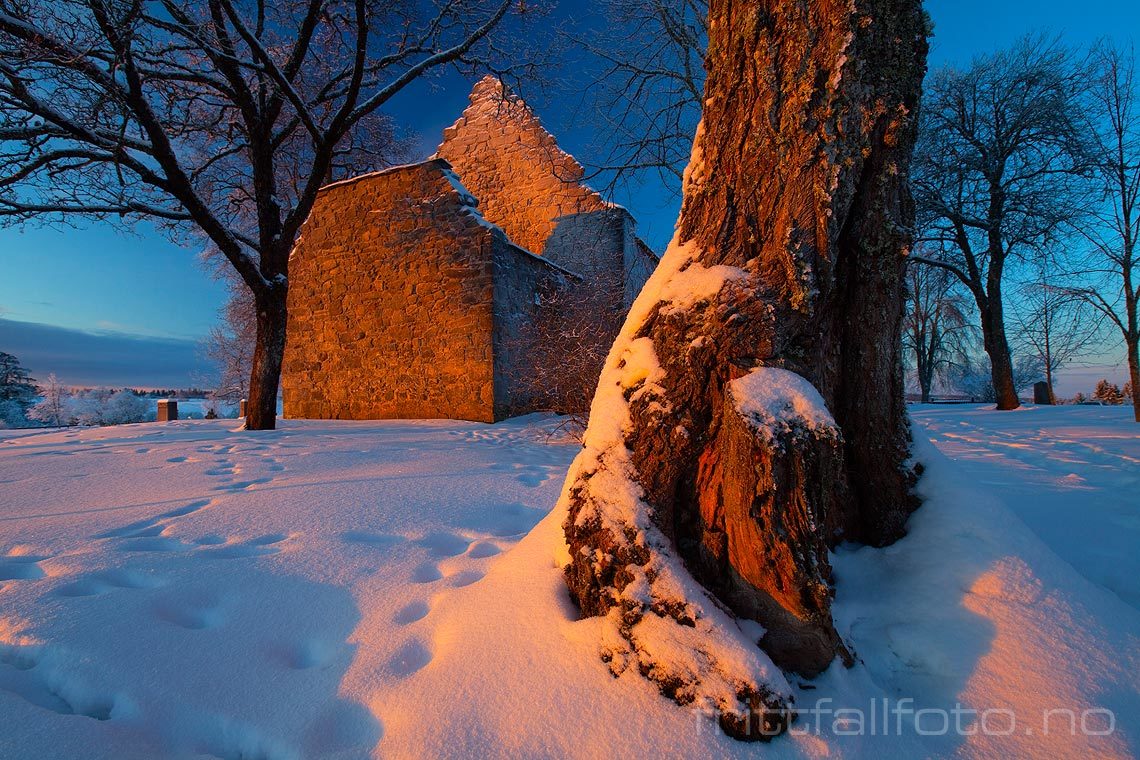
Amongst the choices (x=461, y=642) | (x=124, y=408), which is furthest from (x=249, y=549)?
(x=124, y=408)

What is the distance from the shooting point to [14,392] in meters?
19.8

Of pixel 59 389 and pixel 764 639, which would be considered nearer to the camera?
pixel 764 639

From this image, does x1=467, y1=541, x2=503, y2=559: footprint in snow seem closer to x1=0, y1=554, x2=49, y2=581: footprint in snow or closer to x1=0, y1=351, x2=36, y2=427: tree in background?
x1=0, y1=554, x2=49, y2=581: footprint in snow

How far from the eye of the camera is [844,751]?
1.03m

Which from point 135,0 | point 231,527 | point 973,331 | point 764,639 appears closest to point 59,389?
point 135,0

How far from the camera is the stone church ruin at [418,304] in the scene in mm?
7680

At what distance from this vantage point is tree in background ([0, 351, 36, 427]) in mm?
18781

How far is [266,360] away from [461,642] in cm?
670

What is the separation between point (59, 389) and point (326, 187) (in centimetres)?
2650

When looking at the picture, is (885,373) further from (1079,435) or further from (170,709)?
(1079,435)

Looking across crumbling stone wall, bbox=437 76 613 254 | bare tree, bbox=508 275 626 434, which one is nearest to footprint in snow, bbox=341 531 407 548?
bare tree, bbox=508 275 626 434

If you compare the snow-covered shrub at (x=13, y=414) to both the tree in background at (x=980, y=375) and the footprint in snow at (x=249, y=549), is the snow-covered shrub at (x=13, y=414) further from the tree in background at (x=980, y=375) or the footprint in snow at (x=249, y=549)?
the tree in background at (x=980, y=375)

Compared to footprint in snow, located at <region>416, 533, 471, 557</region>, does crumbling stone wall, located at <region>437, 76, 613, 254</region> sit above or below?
above

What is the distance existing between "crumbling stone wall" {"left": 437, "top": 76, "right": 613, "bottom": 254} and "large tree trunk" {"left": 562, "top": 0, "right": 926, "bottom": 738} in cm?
1038
